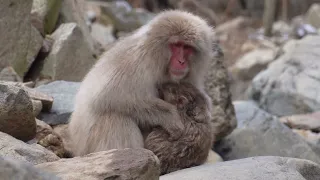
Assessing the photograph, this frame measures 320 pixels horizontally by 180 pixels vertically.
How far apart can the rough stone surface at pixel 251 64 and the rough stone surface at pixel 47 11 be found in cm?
648

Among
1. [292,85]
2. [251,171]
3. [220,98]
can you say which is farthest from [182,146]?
[292,85]

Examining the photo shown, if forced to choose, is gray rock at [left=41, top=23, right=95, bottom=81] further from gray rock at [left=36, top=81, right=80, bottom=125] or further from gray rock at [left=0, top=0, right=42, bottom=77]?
gray rock at [left=36, top=81, right=80, bottom=125]

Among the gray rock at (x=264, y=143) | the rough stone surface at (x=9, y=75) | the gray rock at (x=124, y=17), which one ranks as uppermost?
the rough stone surface at (x=9, y=75)

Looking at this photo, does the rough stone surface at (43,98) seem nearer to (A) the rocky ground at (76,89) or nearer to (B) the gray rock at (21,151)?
(A) the rocky ground at (76,89)

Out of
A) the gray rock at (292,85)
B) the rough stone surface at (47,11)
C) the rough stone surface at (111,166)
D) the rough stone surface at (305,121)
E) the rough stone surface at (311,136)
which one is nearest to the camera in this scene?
the rough stone surface at (111,166)

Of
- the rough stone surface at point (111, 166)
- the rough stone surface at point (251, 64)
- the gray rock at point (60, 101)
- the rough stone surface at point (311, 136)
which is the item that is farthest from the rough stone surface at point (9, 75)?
the rough stone surface at point (251, 64)

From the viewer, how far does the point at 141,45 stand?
13.7 ft

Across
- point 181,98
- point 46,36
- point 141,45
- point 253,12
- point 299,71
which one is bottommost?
point 253,12

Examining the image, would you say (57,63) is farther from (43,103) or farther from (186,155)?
(186,155)

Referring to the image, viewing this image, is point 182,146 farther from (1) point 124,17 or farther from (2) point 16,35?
(1) point 124,17

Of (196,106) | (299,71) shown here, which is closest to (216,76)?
(196,106)

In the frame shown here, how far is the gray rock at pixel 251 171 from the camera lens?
11.8 feet

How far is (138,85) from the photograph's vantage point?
13.4 feet

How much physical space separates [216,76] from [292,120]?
191cm
